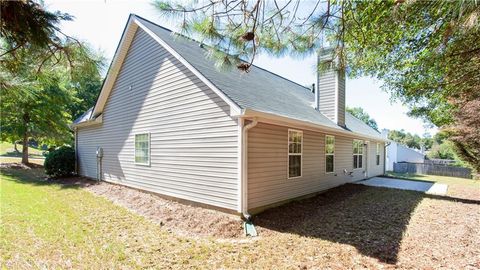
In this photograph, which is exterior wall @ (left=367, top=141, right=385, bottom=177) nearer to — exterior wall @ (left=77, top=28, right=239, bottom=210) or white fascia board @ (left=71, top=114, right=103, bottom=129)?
exterior wall @ (left=77, top=28, right=239, bottom=210)

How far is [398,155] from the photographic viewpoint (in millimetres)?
28438

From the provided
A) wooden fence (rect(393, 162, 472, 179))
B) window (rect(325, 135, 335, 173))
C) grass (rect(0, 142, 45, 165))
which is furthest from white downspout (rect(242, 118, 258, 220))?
wooden fence (rect(393, 162, 472, 179))

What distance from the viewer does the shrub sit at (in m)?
13.0

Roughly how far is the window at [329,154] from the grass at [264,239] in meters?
2.20

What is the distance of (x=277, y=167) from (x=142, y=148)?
490 centimetres

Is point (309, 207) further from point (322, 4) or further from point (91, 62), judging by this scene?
point (91, 62)

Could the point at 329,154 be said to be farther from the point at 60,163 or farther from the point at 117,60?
the point at 60,163

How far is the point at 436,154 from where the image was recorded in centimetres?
3878

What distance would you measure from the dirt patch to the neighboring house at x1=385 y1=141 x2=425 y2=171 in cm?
2283

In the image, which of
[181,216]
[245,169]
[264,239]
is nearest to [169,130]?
[181,216]

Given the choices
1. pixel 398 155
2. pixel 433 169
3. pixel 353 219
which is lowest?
pixel 433 169

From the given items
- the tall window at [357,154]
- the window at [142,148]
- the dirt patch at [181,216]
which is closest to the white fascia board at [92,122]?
the window at [142,148]

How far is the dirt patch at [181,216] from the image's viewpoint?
17.9 feet

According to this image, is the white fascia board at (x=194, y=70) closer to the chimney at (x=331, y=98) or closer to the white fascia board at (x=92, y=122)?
the white fascia board at (x=92, y=122)
